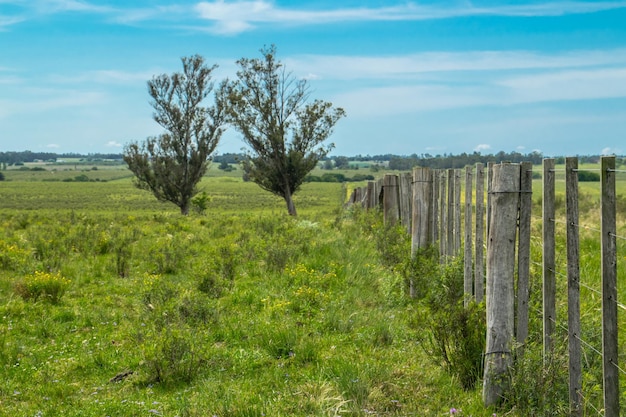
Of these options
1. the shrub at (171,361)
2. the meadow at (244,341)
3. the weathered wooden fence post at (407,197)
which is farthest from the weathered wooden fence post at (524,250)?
the weathered wooden fence post at (407,197)

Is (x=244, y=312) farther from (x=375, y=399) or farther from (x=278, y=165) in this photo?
(x=278, y=165)

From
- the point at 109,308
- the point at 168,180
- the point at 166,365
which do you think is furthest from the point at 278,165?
the point at 166,365

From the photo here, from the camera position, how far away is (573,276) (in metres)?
4.39

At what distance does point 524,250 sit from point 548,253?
0.43m

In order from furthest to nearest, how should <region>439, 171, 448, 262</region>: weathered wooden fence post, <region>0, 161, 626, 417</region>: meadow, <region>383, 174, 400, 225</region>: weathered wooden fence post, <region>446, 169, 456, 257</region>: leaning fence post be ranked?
1. <region>383, 174, 400, 225</region>: weathered wooden fence post
2. <region>439, 171, 448, 262</region>: weathered wooden fence post
3. <region>446, 169, 456, 257</region>: leaning fence post
4. <region>0, 161, 626, 417</region>: meadow

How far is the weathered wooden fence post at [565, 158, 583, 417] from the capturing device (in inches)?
172

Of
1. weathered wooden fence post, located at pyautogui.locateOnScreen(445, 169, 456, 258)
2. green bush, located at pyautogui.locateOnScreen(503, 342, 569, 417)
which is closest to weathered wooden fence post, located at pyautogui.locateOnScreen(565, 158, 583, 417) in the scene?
green bush, located at pyautogui.locateOnScreen(503, 342, 569, 417)

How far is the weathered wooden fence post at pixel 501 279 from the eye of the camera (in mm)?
5188

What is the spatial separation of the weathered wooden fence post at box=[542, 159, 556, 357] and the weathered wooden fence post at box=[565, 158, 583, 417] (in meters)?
0.26

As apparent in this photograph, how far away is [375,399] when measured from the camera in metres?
5.35

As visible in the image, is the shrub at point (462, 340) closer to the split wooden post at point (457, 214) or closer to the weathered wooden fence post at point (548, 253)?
the weathered wooden fence post at point (548, 253)

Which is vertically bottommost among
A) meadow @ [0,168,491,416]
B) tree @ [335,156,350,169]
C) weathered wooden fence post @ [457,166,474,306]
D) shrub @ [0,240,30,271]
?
meadow @ [0,168,491,416]

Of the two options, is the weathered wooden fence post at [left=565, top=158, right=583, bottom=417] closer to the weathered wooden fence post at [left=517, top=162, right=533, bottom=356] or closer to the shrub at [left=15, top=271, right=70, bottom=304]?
the weathered wooden fence post at [left=517, top=162, right=533, bottom=356]

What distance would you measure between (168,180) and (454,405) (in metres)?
39.2
